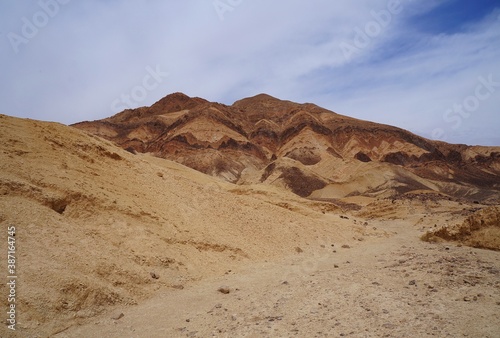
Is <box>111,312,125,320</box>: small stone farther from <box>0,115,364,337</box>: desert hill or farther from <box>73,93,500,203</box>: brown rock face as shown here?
<box>73,93,500,203</box>: brown rock face

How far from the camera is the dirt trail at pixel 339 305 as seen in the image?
4098mm

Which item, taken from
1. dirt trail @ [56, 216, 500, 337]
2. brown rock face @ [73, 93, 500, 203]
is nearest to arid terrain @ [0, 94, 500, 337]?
dirt trail @ [56, 216, 500, 337]

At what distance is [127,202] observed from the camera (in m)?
8.50

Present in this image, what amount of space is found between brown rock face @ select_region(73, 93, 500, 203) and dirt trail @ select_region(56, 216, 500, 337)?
36.0 m

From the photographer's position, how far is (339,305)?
4977 mm

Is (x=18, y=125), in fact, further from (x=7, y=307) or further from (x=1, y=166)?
(x=7, y=307)

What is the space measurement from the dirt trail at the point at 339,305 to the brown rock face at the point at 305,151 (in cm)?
3597

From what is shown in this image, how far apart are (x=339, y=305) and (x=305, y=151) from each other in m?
65.0

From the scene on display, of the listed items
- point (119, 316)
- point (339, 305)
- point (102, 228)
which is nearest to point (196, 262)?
point (102, 228)

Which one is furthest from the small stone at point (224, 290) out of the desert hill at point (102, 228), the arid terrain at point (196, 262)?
the desert hill at point (102, 228)

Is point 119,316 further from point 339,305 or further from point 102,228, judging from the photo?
point 339,305

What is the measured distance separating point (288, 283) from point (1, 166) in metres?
6.20

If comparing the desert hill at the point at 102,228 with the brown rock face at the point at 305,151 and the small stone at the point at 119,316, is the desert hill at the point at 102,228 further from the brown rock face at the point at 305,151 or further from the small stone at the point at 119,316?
the brown rock face at the point at 305,151

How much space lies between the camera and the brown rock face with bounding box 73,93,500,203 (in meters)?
47.2
